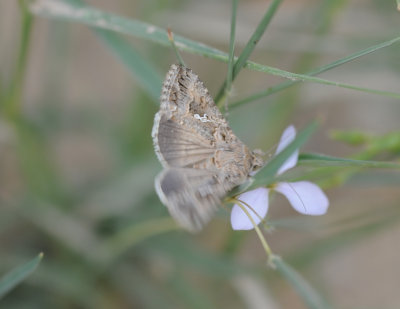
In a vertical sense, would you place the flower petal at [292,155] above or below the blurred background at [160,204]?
below

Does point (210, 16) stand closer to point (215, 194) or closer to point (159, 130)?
point (159, 130)

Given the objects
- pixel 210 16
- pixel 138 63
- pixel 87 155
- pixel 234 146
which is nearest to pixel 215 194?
pixel 234 146

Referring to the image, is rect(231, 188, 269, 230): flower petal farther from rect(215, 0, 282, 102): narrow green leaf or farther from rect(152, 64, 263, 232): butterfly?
rect(215, 0, 282, 102): narrow green leaf

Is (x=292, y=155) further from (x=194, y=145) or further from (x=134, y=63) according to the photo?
(x=134, y=63)

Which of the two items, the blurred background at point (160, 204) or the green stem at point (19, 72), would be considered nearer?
Answer: the green stem at point (19, 72)

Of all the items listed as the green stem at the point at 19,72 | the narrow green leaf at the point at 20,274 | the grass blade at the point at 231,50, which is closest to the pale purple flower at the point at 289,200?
the grass blade at the point at 231,50

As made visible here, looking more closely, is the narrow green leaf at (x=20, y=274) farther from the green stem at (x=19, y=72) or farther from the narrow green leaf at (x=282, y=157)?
the green stem at (x=19, y=72)

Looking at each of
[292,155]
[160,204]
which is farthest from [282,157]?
[160,204]
